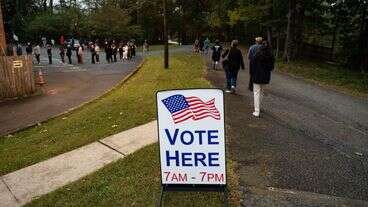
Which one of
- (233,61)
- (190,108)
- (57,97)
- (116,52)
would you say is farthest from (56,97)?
(116,52)

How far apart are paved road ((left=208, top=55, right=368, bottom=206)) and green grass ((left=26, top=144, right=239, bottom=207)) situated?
1.71 feet

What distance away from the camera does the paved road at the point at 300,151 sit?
591 centimetres

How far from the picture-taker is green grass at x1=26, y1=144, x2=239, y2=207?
18.8ft

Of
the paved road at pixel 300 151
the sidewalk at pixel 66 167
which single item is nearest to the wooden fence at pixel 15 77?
the paved road at pixel 300 151

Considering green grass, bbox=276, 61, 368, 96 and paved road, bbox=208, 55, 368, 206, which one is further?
green grass, bbox=276, 61, 368, 96

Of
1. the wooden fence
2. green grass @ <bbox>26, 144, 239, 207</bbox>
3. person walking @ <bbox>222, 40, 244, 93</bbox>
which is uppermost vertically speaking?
person walking @ <bbox>222, 40, 244, 93</bbox>

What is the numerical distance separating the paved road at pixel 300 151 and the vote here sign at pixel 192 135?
1071 millimetres

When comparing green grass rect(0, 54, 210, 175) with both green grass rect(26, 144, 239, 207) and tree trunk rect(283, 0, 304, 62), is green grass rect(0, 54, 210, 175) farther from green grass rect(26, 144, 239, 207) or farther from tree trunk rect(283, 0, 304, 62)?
tree trunk rect(283, 0, 304, 62)

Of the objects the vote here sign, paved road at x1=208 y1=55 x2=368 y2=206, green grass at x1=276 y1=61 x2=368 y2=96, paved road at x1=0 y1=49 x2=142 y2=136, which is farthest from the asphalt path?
green grass at x1=276 y1=61 x2=368 y2=96

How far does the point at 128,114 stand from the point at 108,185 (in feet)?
16.1

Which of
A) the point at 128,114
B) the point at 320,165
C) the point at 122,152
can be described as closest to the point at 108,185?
the point at 122,152

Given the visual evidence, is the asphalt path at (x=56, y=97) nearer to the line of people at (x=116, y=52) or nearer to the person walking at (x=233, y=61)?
the person walking at (x=233, y=61)

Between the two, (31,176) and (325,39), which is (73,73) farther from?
(325,39)

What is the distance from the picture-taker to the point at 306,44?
38.1m
